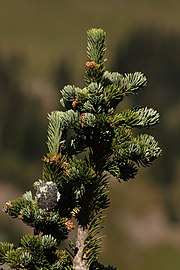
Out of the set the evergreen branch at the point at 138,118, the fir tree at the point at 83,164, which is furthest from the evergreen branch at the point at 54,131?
the evergreen branch at the point at 138,118

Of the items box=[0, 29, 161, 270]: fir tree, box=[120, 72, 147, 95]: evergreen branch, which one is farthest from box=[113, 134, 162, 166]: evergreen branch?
box=[120, 72, 147, 95]: evergreen branch

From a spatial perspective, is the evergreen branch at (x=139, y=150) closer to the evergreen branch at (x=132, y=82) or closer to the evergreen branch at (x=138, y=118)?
the evergreen branch at (x=138, y=118)

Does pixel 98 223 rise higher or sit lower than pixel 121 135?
lower

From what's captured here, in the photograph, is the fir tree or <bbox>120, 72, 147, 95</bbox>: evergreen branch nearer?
the fir tree

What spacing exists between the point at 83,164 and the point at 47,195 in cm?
15

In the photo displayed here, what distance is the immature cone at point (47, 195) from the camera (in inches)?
54.2

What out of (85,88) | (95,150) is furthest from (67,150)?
(85,88)

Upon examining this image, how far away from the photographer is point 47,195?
1.37 m

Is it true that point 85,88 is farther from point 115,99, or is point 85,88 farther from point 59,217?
point 59,217

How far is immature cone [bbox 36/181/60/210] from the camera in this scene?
54.2 inches

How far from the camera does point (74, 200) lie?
4.83 ft

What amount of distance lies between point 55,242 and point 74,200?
0.15 meters

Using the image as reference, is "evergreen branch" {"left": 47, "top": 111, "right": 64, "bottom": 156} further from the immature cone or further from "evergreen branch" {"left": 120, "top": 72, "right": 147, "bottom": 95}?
"evergreen branch" {"left": 120, "top": 72, "right": 147, "bottom": 95}

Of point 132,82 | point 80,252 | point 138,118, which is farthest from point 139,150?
point 80,252
